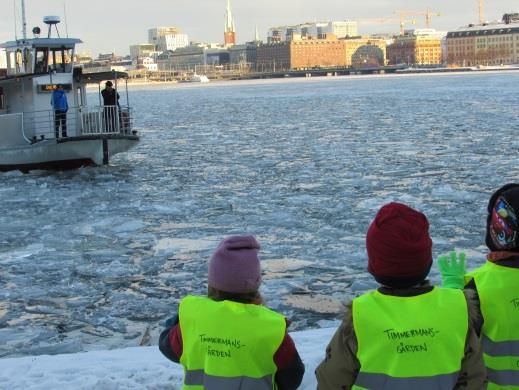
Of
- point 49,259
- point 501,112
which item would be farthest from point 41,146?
point 501,112

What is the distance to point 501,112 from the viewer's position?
36.5 metres

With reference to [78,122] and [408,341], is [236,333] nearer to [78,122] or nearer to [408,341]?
[408,341]

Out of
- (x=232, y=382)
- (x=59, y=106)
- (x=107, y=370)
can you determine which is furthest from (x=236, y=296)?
(x=59, y=106)

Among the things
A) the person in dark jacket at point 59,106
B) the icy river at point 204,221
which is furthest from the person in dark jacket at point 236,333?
the person in dark jacket at point 59,106

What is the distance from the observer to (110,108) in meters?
20.0

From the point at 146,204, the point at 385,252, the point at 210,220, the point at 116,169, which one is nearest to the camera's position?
the point at 385,252

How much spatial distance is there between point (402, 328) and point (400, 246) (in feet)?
0.90

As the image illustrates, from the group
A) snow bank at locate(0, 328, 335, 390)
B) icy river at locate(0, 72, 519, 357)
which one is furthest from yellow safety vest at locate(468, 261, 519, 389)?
icy river at locate(0, 72, 519, 357)

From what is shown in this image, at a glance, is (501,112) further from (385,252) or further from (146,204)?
(385,252)

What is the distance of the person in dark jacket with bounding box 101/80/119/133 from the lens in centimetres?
1981

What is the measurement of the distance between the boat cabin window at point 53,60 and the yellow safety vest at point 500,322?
1883 cm

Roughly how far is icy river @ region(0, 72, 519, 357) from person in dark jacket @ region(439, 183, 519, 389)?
11.4ft

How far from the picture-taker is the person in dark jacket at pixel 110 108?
19.8m

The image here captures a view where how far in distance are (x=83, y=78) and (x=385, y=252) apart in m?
19.0
